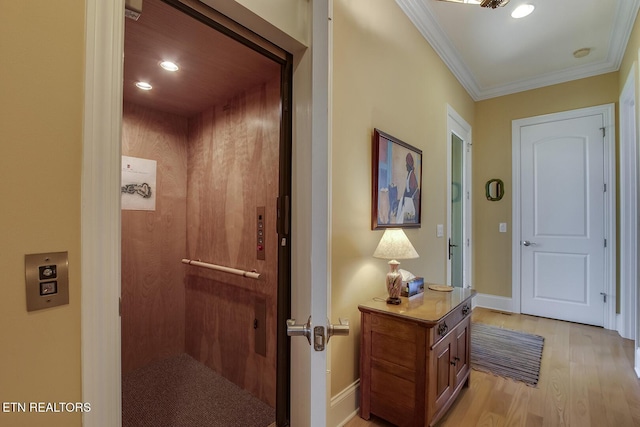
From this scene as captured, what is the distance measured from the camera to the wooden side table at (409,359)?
1.54 metres

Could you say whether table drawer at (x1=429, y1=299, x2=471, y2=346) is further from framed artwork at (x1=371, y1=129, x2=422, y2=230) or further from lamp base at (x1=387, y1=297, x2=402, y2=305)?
framed artwork at (x1=371, y1=129, x2=422, y2=230)

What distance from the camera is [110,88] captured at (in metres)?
0.85

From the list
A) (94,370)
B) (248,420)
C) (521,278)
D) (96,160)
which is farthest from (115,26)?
(521,278)

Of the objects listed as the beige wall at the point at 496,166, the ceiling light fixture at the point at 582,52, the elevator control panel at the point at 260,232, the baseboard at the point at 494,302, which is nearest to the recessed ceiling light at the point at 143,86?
the elevator control panel at the point at 260,232

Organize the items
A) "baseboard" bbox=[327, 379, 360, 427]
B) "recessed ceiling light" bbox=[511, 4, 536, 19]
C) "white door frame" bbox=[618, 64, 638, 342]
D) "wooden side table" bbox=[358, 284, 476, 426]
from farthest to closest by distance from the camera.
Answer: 1. "white door frame" bbox=[618, 64, 638, 342]
2. "recessed ceiling light" bbox=[511, 4, 536, 19]
3. "baseboard" bbox=[327, 379, 360, 427]
4. "wooden side table" bbox=[358, 284, 476, 426]

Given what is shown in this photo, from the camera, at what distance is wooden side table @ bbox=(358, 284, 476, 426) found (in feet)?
5.06

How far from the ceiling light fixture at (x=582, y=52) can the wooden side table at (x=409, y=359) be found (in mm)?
A: 3132

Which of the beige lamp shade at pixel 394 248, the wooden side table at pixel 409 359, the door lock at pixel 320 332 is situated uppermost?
the beige lamp shade at pixel 394 248

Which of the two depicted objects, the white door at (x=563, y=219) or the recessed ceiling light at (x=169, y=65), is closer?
the recessed ceiling light at (x=169, y=65)

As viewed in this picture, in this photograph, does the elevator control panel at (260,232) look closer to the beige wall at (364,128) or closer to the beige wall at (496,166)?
the beige wall at (364,128)

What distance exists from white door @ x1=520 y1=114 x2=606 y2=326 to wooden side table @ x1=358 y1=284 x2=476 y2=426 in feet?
8.42

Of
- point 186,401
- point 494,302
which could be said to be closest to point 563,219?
point 494,302

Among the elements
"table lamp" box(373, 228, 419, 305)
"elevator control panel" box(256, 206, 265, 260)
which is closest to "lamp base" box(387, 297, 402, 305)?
"table lamp" box(373, 228, 419, 305)

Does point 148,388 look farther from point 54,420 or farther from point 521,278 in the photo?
point 521,278
